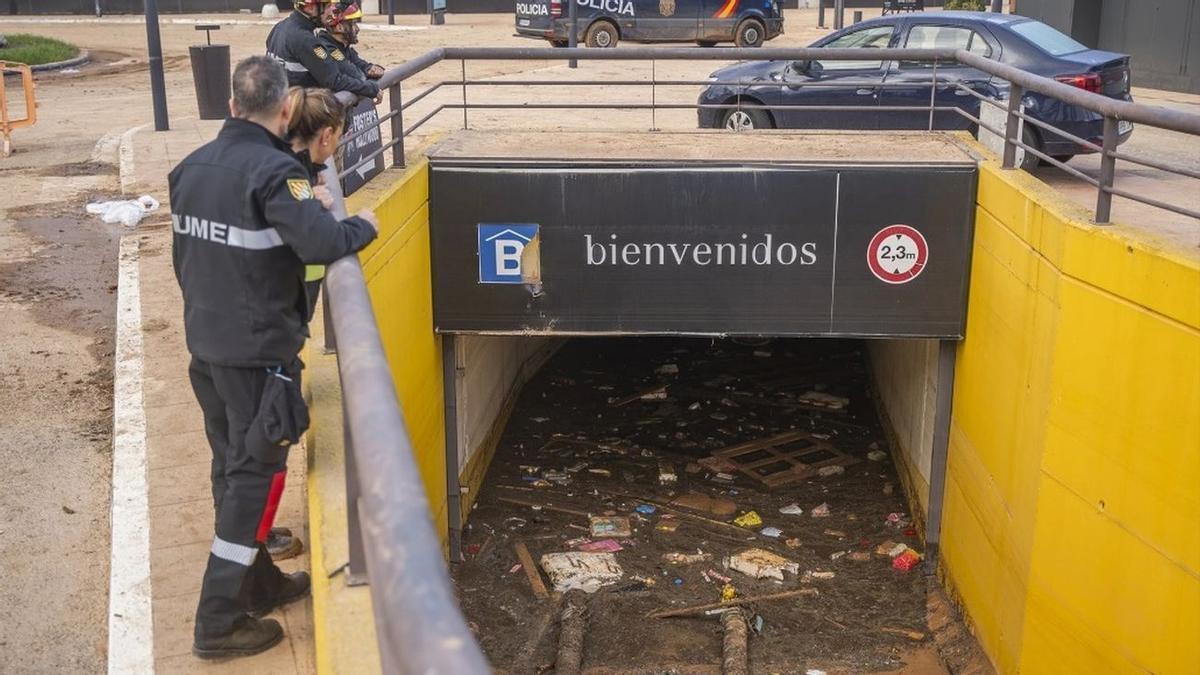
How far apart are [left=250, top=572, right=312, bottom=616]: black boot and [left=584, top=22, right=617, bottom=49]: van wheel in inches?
823

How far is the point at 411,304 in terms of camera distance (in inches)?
337

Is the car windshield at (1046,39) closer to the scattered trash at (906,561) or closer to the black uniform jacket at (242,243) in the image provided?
the scattered trash at (906,561)

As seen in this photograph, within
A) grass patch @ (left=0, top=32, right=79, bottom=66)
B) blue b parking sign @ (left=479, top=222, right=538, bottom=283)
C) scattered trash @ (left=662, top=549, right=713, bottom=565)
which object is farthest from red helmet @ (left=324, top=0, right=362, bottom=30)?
grass patch @ (left=0, top=32, right=79, bottom=66)

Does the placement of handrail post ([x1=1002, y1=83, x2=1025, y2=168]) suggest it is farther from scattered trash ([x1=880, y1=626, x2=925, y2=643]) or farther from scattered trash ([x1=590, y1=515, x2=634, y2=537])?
scattered trash ([x1=590, y1=515, x2=634, y2=537])

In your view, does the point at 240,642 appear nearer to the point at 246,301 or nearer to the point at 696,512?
the point at 246,301

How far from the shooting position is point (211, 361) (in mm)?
4125

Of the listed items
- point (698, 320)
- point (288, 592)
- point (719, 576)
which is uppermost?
point (288, 592)

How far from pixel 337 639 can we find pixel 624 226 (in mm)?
6413

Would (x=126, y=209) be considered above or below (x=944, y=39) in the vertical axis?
below

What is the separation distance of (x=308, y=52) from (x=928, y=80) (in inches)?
279

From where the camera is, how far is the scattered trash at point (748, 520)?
33.9ft

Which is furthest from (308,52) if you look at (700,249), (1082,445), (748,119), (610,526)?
(748,119)

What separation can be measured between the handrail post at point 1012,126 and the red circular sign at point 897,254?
897mm

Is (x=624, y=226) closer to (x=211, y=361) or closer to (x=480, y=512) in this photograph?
(x=480, y=512)
